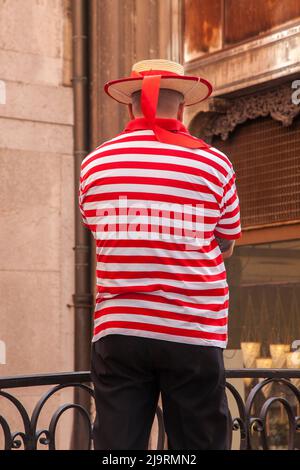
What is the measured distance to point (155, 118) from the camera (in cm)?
319

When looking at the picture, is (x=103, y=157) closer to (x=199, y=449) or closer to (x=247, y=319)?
(x=199, y=449)

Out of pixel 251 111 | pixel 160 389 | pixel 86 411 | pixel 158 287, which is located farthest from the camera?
pixel 251 111

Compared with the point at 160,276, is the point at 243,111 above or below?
above

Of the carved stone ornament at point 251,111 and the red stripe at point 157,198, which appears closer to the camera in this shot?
the red stripe at point 157,198

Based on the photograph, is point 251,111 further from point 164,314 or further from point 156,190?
point 164,314

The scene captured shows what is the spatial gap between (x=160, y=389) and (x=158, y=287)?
34 centimetres

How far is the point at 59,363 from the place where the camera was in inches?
359

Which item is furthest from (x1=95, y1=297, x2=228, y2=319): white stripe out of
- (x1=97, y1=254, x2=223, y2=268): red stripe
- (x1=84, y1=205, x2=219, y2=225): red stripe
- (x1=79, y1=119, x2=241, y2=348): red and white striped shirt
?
(x1=84, y1=205, x2=219, y2=225): red stripe

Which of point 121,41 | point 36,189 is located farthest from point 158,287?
point 121,41

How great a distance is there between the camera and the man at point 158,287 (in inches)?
120

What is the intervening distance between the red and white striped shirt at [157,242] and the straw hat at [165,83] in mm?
139

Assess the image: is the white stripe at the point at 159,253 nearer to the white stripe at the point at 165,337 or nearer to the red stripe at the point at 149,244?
the red stripe at the point at 149,244

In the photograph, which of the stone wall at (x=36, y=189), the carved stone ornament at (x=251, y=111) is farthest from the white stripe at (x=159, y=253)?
the stone wall at (x=36, y=189)

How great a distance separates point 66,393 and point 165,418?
19.9ft
